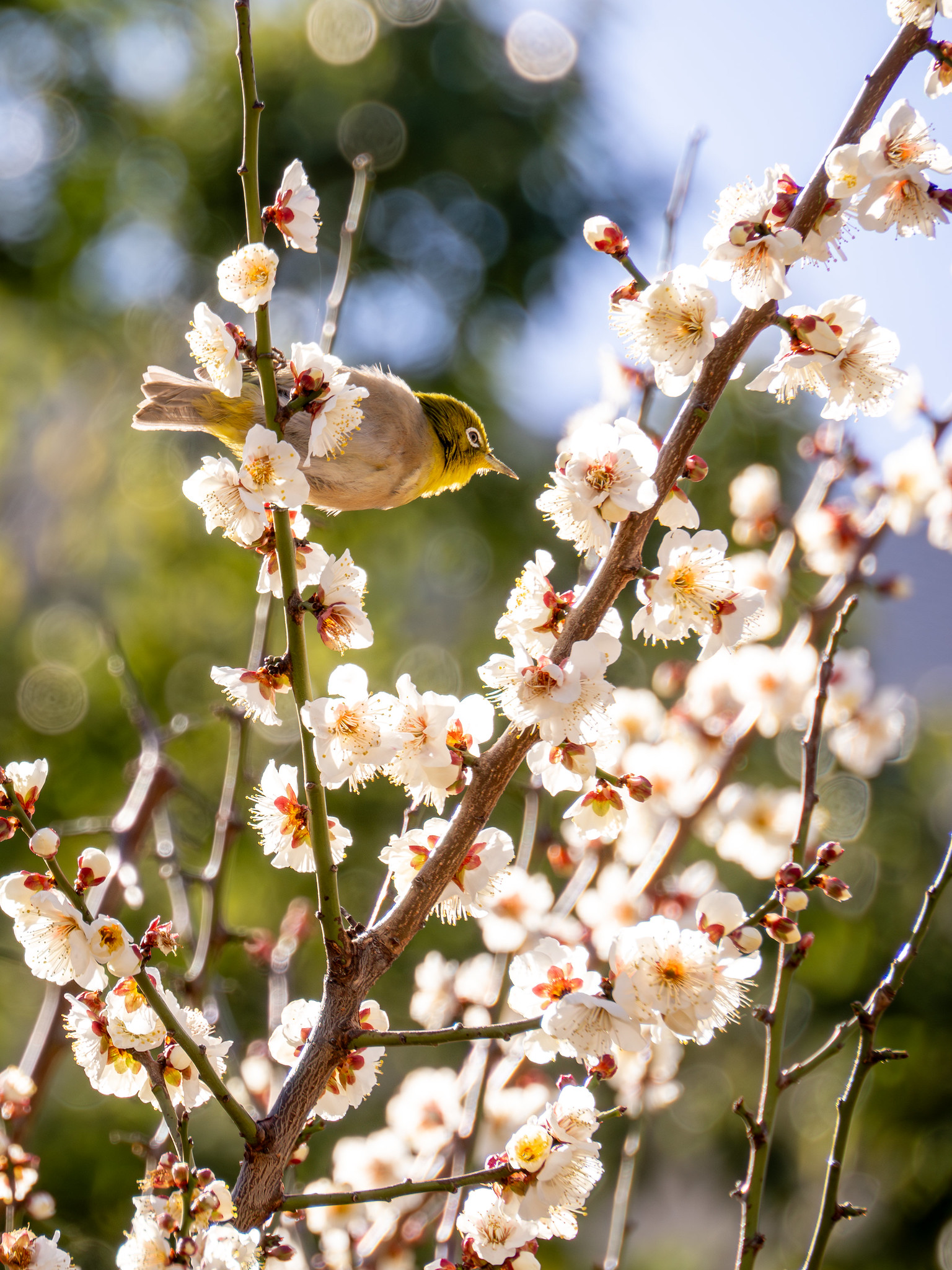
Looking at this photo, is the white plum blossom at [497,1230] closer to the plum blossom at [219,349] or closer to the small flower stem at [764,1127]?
the small flower stem at [764,1127]

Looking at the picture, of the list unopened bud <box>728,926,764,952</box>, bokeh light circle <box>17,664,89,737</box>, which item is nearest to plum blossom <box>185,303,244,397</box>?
unopened bud <box>728,926,764,952</box>

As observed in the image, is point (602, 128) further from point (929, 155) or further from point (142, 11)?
point (929, 155)

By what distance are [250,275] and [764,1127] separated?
0.95 metres

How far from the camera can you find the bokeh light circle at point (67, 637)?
581 cm

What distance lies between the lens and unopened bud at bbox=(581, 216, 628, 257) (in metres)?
0.99

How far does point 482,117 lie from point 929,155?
22.4 ft

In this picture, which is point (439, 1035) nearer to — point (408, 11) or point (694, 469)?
point (694, 469)

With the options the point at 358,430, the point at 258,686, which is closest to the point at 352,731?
the point at 258,686

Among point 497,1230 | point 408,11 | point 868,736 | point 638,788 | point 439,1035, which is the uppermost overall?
point 408,11

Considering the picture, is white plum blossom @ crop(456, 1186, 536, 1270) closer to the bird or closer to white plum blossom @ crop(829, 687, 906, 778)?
the bird

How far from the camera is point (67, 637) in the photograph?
6.02m

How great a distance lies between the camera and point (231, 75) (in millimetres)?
6676

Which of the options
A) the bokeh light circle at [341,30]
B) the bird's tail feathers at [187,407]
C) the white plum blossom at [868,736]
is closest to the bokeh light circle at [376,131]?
the bokeh light circle at [341,30]

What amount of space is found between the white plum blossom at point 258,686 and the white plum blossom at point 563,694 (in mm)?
231
